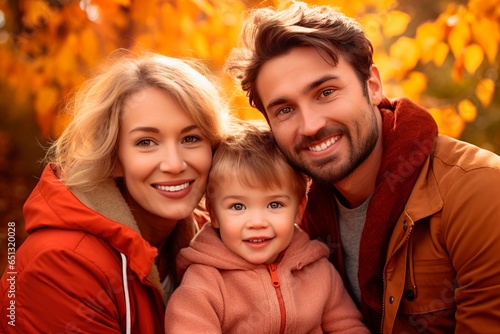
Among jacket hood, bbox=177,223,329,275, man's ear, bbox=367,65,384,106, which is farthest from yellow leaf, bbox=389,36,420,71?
jacket hood, bbox=177,223,329,275

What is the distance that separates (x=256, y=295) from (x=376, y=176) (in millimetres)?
936

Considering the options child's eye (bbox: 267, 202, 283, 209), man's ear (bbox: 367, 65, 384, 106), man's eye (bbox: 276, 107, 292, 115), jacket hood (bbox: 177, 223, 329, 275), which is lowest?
jacket hood (bbox: 177, 223, 329, 275)

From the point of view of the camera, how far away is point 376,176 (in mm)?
3129

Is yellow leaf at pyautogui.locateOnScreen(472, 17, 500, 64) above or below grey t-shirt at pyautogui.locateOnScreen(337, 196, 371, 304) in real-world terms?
above

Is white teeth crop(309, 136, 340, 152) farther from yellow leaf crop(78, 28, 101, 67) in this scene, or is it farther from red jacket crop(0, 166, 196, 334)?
yellow leaf crop(78, 28, 101, 67)

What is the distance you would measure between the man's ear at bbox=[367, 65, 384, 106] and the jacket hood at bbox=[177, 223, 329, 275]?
2.71 ft

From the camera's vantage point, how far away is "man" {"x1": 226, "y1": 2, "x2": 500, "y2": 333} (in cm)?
256

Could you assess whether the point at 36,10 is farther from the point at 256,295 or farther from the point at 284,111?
the point at 256,295

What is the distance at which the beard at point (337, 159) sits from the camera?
295cm

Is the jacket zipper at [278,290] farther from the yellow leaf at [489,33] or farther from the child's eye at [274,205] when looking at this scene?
the yellow leaf at [489,33]

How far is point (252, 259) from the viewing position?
276 centimetres

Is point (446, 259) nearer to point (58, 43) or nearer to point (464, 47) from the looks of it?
point (464, 47)

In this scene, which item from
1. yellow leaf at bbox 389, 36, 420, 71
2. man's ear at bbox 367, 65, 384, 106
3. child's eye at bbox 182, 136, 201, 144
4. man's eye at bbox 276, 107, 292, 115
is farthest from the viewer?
yellow leaf at bbox 389, 36, 420, 71

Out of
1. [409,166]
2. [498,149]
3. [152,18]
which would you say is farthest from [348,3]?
[498,149]
